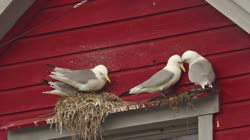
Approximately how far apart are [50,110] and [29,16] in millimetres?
719

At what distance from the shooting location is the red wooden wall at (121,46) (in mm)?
8203

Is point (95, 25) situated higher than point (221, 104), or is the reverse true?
point (95, 25)

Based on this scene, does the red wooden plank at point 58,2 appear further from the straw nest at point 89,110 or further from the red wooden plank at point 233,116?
the red wooden plank at point 233,116

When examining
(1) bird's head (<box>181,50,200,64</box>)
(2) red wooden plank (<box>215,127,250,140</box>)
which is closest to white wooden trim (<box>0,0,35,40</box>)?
(1) bird's head (<box>181,50,200,64</box>)

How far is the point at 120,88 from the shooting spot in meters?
8.47

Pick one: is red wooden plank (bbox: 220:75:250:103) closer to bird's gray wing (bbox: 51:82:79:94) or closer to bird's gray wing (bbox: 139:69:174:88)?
bird's gray wing (bbox: 139:69:174:88)

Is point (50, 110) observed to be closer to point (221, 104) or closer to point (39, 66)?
point (39, 66)

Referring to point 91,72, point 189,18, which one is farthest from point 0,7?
point 189,18

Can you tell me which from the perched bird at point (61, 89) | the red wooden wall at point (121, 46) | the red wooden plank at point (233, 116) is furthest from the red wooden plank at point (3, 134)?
the red wooden plank at point (233, 116)

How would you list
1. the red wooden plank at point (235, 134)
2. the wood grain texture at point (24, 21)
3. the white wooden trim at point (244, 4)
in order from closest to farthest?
1. the white wooden trim at point (244, 4)
2. the red wooden plank at point (235, 134)
3. the wood grain texture at point (24, 21)

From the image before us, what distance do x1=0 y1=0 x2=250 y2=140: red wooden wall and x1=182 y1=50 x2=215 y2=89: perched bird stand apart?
123 mm

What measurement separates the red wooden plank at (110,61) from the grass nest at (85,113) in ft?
0.96

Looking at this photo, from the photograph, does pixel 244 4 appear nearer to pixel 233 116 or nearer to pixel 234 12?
pixel 234 12

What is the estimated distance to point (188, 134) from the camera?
8281 millimetres
